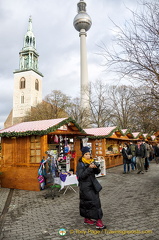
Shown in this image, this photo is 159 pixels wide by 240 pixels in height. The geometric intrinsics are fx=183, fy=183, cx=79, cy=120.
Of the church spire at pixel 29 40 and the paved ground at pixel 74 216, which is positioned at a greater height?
the church spire at pixel 29 40

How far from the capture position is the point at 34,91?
51844 mm

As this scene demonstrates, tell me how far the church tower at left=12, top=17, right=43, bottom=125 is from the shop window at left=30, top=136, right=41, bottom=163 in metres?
41.1

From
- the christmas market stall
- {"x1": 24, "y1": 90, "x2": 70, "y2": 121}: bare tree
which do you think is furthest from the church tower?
the christmas market stall

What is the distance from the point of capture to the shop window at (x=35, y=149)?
8.54 metres

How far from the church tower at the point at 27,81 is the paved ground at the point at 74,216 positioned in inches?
1721

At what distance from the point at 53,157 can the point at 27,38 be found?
2265 inches

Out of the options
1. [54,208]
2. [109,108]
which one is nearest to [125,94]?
[109,108]

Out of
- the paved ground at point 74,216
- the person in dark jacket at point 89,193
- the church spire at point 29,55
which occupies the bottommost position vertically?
the paved ground at point 74,216

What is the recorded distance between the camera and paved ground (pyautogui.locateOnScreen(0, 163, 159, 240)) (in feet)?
12.9

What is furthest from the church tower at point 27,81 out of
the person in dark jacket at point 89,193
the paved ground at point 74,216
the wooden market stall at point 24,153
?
the person in dark jacket at point 89,193

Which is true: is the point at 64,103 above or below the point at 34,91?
below

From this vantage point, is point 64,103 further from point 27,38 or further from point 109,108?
point 27,38

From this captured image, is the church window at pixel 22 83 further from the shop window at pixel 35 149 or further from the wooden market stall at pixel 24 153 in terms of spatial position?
the shop window at pixel 35 149

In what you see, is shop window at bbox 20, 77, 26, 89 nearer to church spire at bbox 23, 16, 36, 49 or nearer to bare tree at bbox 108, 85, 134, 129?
church spire at bbox 23, 16, 36, 49
